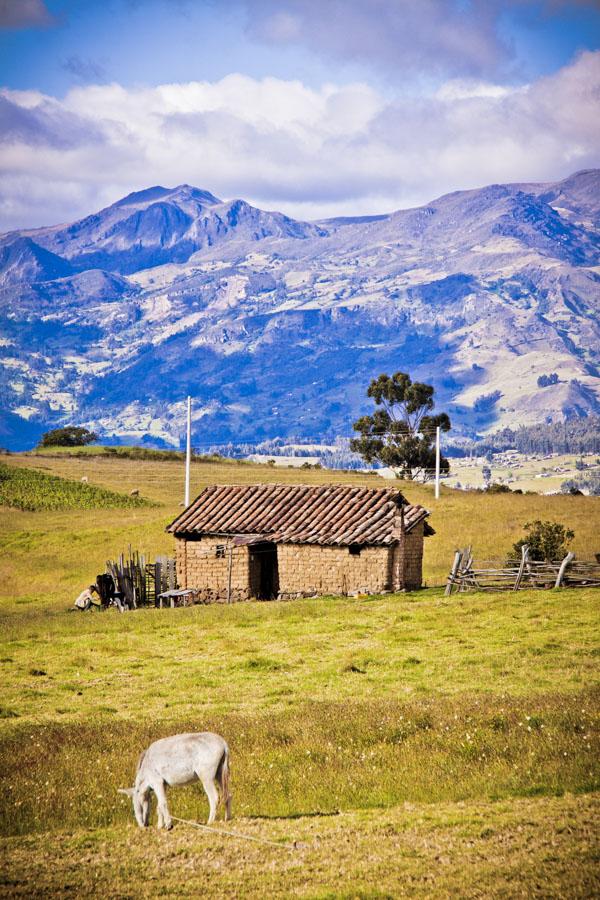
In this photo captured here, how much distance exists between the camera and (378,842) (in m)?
11.6

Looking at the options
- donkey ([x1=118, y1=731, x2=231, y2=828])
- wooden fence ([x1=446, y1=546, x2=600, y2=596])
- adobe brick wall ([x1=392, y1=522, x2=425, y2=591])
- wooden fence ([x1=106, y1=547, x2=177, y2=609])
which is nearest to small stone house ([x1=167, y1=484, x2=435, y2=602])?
adobe brick wall ([x1=392, y1=522, x2=425, y2=591])

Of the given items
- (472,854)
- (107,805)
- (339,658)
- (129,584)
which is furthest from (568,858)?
(129,584)

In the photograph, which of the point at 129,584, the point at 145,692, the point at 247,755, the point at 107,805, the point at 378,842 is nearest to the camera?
the point at 378,842

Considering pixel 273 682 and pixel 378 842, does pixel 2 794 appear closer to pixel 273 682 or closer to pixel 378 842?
pixel 378 842

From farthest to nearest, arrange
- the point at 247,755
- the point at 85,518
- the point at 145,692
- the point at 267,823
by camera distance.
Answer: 1. the point at 85,518
2. the point at 145,692
3. the point at 247,755
4. the point at 267,823

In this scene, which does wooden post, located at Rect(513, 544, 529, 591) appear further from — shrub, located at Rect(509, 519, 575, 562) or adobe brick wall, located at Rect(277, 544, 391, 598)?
adobe brick wall, located at Rect(277, 544, 391, 598)

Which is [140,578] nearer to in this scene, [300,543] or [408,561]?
[300,543]

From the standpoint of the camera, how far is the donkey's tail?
12172 mm

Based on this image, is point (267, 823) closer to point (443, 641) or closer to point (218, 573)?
point (443, 641)

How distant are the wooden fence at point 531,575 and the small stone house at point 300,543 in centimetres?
269

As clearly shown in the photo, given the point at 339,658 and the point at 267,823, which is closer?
the point at 267,823

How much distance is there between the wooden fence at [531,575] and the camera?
3938 cm

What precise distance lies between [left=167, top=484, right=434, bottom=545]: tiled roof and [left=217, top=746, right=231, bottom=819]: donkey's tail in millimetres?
29295

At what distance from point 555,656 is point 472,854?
15.5m
